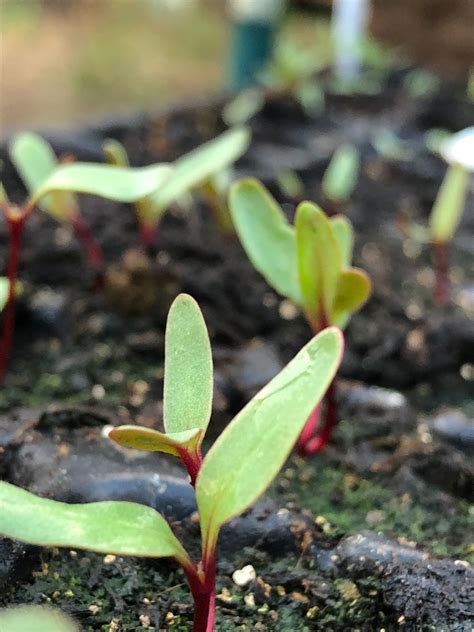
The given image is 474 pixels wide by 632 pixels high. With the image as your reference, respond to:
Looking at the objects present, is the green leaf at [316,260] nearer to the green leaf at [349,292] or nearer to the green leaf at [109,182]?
the green leaf at [349,292]

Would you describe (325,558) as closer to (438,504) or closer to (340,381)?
(438,504)

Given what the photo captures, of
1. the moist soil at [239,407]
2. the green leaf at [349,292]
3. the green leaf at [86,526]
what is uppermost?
the green leaf at [86,526]

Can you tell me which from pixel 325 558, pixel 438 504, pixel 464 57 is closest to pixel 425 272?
pixel 438 504

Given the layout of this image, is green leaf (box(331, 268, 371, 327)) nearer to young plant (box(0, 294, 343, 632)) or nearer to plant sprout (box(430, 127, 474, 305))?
young plant (box(0, 294, 343, 632))

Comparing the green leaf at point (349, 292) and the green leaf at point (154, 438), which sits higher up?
the green leaf at point (154, 438)

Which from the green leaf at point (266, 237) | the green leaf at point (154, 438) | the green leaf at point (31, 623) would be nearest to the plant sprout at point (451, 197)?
the green leaf at point (266, 237)

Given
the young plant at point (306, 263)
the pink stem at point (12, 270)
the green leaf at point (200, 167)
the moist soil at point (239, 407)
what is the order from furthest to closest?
the green leaf at point (200, 167), the pink stem at point (12, 270), the young plant at point (306, 263), the moist soil at point (239, 407)

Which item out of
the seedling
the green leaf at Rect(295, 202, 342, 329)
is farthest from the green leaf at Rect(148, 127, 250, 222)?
the seedling
